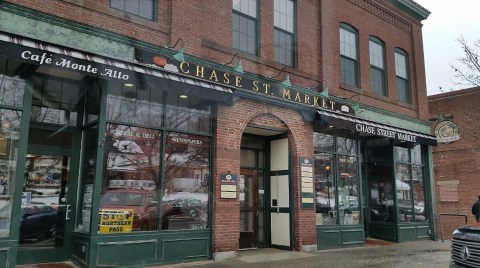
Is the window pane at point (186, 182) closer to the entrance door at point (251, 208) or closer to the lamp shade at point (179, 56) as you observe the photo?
the lamp shade at point (179, 56)

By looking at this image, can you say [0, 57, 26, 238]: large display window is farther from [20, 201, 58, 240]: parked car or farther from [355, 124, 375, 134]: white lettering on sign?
[355, 124, 375, 134]: white lettering on sign

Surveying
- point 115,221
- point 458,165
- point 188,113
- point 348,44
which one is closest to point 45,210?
point 115,221

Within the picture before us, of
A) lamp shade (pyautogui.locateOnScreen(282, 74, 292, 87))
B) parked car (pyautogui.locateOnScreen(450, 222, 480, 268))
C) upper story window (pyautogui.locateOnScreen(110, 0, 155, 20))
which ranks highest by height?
upper story window (pyautogui.locateOnScreen(110, 0, 155, 20))

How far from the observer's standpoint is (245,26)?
11117 millimetres

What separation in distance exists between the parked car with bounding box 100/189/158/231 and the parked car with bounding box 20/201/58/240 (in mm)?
1275

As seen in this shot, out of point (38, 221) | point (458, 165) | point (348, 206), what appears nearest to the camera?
point (38, 221)

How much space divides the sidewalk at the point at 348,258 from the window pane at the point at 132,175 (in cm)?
135

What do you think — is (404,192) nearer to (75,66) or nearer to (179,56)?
(179,56)

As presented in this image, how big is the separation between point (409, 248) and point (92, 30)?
10372 millimetres

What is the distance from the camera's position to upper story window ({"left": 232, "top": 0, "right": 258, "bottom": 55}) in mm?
10891

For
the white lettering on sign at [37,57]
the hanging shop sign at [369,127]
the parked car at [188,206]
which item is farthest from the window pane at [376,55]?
the white lettering on sign at [37,57]

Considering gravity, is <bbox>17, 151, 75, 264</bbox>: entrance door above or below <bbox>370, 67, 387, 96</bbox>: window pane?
below

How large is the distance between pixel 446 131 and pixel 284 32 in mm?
8781

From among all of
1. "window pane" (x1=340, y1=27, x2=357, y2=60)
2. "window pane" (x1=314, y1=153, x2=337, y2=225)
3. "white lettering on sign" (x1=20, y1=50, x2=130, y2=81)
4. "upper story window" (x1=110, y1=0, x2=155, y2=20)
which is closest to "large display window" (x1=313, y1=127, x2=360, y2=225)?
"window pane" (x1=314, y1=153, x2=337, y2=225)
